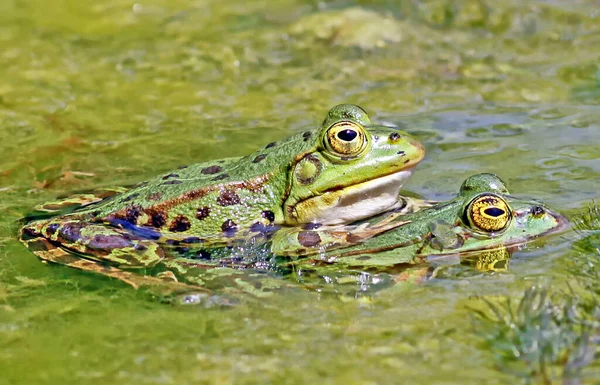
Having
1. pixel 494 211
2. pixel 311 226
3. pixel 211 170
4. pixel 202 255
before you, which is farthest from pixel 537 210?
pixel 211 170

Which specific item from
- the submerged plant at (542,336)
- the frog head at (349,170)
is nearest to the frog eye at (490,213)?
the frog head at (349,170)

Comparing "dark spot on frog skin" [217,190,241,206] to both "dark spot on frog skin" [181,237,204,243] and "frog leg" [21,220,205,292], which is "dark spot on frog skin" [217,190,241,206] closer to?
"dark spot on frog skin" [181,237,204,243]

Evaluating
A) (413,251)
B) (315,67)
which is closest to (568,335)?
(413,251)

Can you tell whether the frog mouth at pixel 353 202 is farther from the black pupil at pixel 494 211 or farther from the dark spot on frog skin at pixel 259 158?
the black pupil at pixel 494 211

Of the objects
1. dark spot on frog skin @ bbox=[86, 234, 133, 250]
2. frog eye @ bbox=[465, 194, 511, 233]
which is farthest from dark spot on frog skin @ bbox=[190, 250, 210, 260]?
frog eye @ bbox=[465, 194, 511, 233]

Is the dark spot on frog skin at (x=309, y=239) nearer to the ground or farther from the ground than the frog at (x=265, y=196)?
nearer to the ground

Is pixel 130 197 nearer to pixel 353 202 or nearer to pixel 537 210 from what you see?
pixel 353 202
